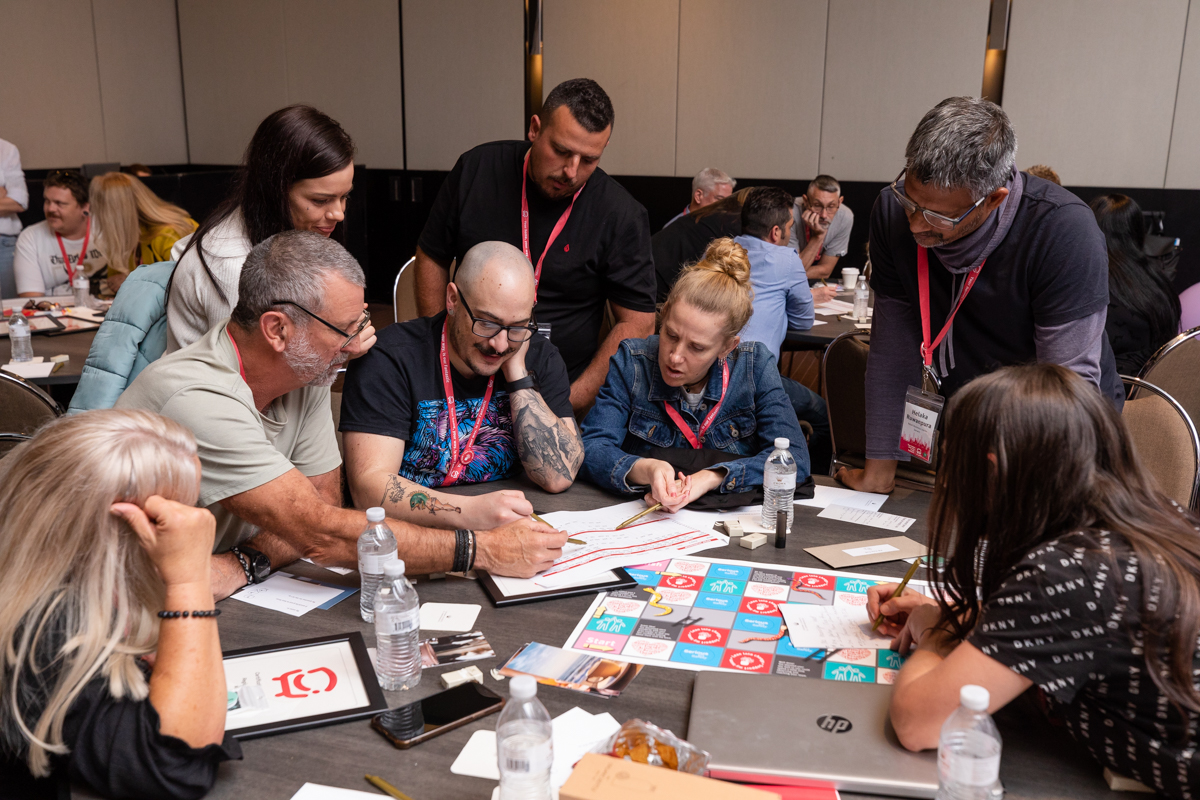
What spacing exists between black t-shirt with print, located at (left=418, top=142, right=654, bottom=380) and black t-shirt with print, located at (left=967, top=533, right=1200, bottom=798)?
2.12 meters

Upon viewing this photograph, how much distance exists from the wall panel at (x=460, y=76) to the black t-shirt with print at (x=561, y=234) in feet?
16.5

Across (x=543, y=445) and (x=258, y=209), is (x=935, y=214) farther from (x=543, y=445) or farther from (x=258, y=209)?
(x=258, y=209)

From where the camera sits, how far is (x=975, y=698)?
1048 millimetres

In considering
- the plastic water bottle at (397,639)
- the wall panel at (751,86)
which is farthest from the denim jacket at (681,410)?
the wall panel at (751,86)

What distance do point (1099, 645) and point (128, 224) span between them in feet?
16.6

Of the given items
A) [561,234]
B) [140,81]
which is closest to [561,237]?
[561,234]

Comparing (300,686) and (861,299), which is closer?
(300,686)

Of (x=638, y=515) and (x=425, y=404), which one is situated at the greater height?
(x=425, y=404)

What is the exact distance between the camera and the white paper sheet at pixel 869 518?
6.93ft

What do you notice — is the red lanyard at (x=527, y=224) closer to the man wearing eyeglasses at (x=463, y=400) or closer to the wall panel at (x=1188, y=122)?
the man wearing eyeglasses at (x=463, y=400)

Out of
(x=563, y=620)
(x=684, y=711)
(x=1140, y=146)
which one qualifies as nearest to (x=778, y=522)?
(x=563, y=620)

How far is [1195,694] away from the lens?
3.62 feet

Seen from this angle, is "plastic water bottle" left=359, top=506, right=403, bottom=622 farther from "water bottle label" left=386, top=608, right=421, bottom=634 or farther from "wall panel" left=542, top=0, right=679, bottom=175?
"wall panel" left=542, top=0, right=679, bottom=175

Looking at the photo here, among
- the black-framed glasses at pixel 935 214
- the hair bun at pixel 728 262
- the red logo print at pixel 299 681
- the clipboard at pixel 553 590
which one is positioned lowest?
the red logo print at pixel 299 681
